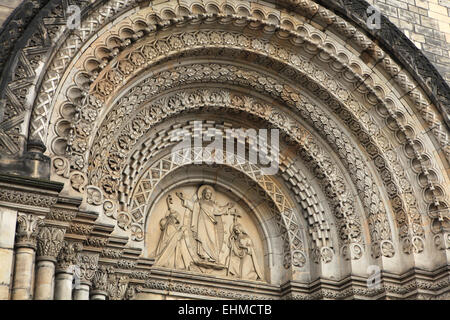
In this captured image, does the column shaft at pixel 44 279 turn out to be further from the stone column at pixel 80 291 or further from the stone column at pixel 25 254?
the stone column at pixel 80 291

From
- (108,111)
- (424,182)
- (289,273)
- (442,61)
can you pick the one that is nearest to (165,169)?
(108,111)

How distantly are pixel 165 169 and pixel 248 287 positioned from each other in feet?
7.60

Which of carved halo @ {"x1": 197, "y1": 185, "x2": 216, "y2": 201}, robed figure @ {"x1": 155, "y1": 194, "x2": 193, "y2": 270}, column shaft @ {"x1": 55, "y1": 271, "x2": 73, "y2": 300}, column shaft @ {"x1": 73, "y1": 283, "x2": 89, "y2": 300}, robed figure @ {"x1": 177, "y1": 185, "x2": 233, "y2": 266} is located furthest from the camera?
carved halo @ {"x1": 197, "y1": 185, "x2": 216, "y2": 201}

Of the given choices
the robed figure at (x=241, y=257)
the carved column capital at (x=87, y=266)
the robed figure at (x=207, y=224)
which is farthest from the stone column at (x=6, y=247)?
the robed figure at (x=241, y=257)

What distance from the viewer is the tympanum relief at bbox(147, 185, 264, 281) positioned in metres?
10.6

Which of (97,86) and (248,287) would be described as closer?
(97,86)

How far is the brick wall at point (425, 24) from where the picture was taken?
11.6m

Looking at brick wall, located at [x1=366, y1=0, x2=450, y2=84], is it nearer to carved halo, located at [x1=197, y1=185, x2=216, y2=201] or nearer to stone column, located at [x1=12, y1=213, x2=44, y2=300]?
carved halo, located at [x1=197, y1=185, x2=216, y2=201]

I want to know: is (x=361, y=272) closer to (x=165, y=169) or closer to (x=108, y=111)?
(x=165, y=169)

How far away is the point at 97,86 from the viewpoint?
8938 millimetres

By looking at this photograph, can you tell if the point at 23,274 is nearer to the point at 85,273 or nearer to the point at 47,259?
the point at 47,259

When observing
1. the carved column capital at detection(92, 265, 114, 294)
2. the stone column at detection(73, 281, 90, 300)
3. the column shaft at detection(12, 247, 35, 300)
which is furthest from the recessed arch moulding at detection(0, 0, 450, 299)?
the column shaft at detection(12, 247, 35, 300)

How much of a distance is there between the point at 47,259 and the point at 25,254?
376mm

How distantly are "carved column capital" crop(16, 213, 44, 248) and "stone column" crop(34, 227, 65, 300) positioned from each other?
23 centimetres
